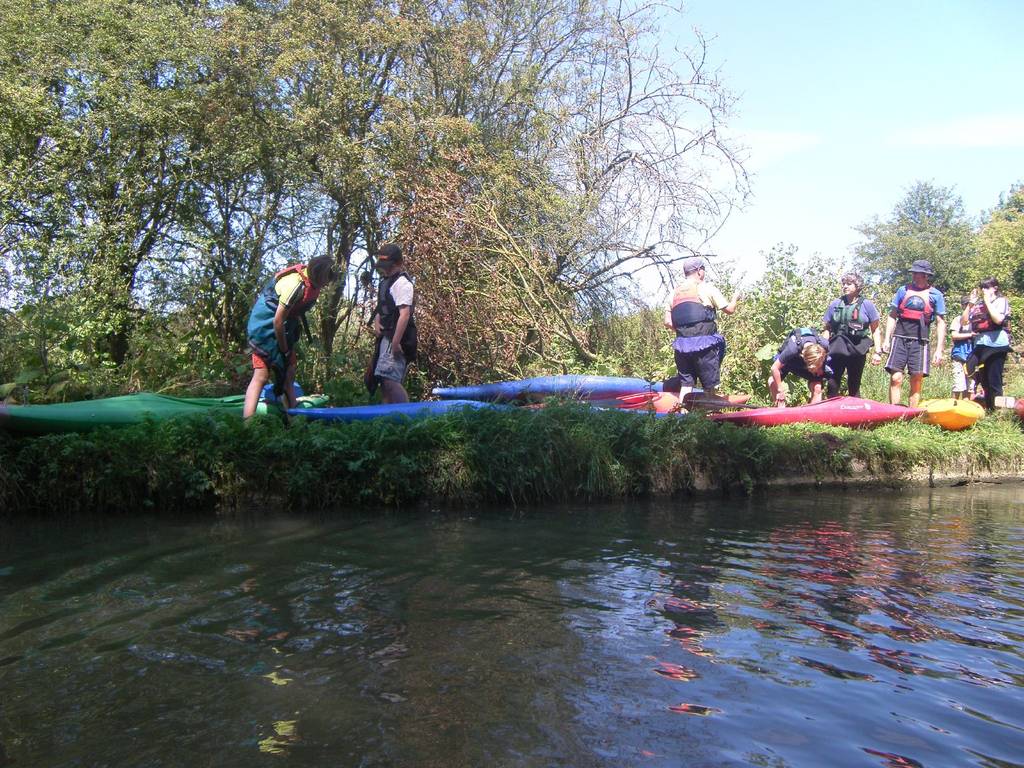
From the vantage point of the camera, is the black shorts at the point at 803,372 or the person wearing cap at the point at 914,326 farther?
the black shorts at the point at 803,372

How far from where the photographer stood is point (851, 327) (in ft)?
32.5

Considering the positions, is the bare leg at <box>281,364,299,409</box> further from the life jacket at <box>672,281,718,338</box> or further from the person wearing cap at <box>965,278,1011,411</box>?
the person wearing cap at <box>965,278,1011,411</box>

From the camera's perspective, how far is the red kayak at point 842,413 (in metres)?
9.12

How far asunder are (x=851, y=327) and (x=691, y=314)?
6.62 ft

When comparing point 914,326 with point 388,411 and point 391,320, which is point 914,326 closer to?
point 391,320

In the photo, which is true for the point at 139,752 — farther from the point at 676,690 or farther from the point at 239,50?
the point at 239,50

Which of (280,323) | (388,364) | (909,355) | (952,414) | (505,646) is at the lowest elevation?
(505,646)

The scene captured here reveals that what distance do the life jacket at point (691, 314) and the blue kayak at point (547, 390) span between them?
863mm

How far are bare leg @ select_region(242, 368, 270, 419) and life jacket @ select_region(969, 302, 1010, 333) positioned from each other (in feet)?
28.0

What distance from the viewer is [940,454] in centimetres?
905

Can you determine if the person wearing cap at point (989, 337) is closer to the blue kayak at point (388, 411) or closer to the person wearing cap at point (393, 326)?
the blue kayak at point (388, 411)

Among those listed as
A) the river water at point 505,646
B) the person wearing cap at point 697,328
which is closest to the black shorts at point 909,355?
the person wearing cap at point 697,328

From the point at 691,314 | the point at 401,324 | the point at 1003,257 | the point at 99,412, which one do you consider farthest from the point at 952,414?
the point at 1003,257

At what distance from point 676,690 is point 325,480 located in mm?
4259
